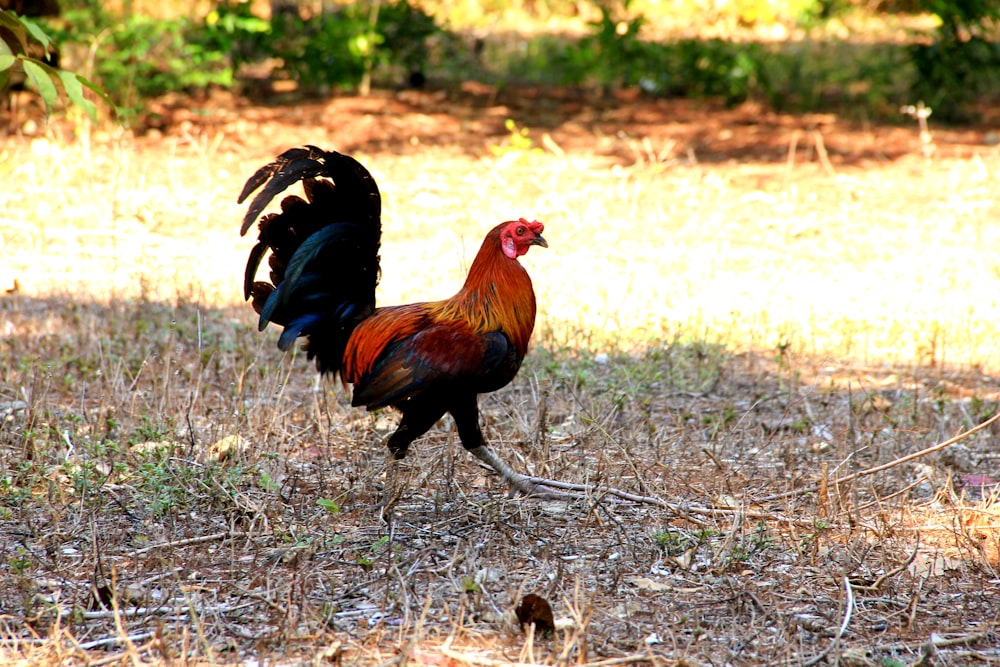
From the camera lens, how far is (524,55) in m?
18.3

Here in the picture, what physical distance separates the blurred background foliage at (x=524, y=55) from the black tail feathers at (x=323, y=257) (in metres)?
7.32

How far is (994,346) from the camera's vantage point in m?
6.98

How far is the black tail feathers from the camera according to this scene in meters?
4.61

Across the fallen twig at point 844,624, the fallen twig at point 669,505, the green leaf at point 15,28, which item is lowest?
the fallen twig at point 669,505

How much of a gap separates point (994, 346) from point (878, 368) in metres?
0.88

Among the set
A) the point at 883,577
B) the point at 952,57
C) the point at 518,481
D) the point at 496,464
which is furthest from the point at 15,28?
the point at 952,57

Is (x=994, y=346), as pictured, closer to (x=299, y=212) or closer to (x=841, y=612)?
(x=841, y=612)

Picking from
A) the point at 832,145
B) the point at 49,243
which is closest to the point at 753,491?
the point at 49,243

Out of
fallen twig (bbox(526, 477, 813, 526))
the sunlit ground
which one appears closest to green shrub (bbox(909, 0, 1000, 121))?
the sunlit ground

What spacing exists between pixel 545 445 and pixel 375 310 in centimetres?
104

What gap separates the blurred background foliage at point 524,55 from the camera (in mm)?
12636

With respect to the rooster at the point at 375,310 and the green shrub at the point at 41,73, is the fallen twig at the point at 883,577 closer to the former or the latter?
the rooster at the point at 375,310

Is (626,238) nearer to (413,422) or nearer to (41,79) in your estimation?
(413,422)

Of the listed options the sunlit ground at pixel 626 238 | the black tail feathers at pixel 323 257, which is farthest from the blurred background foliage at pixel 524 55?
the black tail feathers at pixel 323 257
